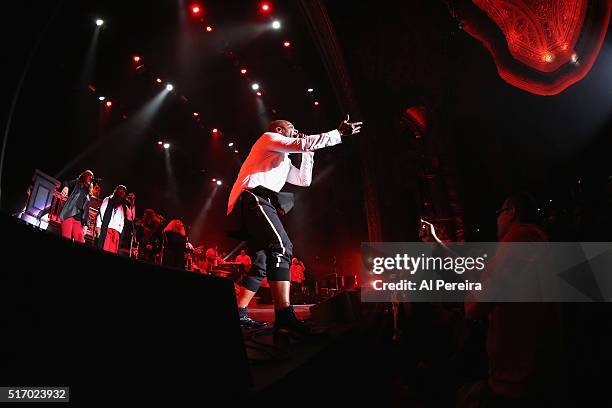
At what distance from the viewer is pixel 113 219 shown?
29.0ft

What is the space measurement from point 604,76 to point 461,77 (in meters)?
2.16

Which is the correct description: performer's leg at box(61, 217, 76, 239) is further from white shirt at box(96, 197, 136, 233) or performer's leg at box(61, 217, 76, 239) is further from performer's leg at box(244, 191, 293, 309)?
performer's leg at box(244, 191, 293, 309)

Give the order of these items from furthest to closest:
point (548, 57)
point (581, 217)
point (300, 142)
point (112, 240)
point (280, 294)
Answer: point (112, 240) → point (548, 57) → point (581, 217) → point (300, 142) → point (280, 294)

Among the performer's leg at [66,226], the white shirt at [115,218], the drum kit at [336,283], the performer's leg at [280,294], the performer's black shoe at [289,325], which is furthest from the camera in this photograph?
the drum kit at [336,283]

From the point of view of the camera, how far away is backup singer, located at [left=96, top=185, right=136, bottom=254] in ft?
25.5

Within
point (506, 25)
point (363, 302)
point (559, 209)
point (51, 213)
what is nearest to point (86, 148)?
point (51, 213)

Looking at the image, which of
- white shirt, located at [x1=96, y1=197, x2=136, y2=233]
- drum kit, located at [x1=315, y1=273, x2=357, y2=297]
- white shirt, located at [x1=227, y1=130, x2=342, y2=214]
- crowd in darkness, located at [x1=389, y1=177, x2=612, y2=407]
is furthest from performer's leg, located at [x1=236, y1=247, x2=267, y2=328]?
drum kit, located at [x1=315, y1=273, x2=357, y2=297]

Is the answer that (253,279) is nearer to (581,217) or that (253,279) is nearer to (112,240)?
(581,217)

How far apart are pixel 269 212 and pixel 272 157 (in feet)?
1.60

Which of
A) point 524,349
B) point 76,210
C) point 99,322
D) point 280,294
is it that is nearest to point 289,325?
point 280,294

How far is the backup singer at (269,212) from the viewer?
239 cm

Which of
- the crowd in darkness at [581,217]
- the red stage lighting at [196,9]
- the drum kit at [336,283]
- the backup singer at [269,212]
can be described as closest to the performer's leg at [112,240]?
the red stage lighting at [196,9]

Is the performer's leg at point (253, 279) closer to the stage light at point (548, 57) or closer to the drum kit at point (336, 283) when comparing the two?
the stage light at point (548, 57)

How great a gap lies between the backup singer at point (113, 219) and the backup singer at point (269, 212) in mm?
5984
